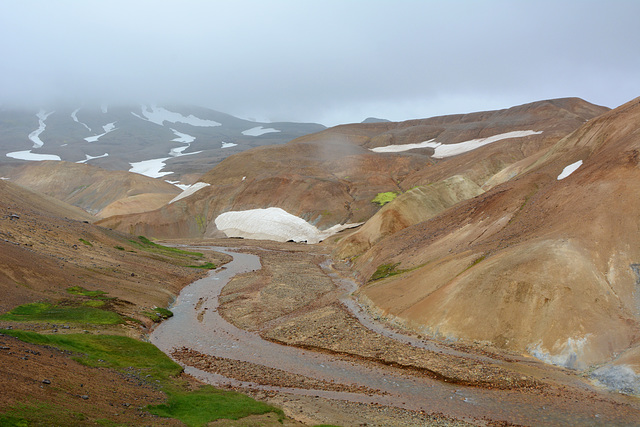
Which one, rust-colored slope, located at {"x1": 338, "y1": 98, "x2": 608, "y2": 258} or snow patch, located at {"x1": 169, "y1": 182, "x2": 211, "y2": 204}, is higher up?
rust-colored slope, located at {"x1": 338, "y1": 98, "x2": 608, "y2": 258}

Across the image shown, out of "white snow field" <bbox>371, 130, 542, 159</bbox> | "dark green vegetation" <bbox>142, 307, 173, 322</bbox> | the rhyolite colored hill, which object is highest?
"white snow field" <bbox>371, 130, 542, 159</bbox>

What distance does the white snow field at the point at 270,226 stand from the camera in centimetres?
10562

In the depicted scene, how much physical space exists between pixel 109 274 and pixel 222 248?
45913 mm

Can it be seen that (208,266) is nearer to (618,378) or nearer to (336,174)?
(618,378)

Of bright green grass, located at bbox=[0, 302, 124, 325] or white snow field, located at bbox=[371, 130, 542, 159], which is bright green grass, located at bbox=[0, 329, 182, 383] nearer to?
bright green grass, located at bbox=[0, 302, 124, 325]

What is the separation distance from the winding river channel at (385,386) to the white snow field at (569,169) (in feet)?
79.0

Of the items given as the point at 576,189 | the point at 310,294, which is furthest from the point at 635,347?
the point at 310,294

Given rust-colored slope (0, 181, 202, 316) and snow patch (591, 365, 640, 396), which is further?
rust-colored slope (0, 181, 202, 316)

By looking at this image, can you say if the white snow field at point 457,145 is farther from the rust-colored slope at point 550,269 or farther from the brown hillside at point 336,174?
the rust-colored slope at point 550,269

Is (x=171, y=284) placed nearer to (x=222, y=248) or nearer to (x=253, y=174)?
(x=222, y=248)

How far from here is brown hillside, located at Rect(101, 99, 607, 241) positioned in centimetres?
11450

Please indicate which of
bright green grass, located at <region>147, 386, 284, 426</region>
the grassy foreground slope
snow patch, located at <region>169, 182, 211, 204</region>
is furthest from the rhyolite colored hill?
snow patch, located at <region>169, 182, 211, 204</region>

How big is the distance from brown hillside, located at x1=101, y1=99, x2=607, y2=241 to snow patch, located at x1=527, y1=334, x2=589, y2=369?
8129cm

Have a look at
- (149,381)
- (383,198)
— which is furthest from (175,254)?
(383,198)
